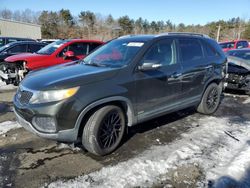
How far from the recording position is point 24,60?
788 cm

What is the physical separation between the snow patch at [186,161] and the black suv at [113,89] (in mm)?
533

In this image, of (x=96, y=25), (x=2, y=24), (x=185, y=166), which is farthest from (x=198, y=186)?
(x=96, y=25)

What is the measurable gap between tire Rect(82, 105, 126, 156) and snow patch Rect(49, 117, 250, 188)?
0.38m

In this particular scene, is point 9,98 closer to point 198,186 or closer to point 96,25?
point 198,186

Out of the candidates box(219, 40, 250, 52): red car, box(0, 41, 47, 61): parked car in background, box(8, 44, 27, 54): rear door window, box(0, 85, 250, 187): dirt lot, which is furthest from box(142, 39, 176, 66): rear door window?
box(219, 40, 250, 52): red car

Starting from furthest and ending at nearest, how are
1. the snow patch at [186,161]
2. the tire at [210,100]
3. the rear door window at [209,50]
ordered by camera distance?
the tire at [210,100], the rear door window at [209,50], the snow patch at [186,161]

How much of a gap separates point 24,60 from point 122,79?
5.15m

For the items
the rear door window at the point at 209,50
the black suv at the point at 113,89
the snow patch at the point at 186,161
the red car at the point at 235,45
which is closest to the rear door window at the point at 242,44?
the red car at the point at 235,45

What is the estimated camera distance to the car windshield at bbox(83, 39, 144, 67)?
13.8 feet

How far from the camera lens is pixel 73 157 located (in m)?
3.86

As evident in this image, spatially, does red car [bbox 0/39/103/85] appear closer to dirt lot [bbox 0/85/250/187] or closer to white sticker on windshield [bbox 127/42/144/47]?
dirt lot [bbox 0/85/250/187]

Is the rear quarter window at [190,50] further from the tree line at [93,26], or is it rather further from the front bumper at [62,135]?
the tree line at [93,26]

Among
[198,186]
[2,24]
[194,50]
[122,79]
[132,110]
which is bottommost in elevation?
[198,186]

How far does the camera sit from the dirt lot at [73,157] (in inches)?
129
